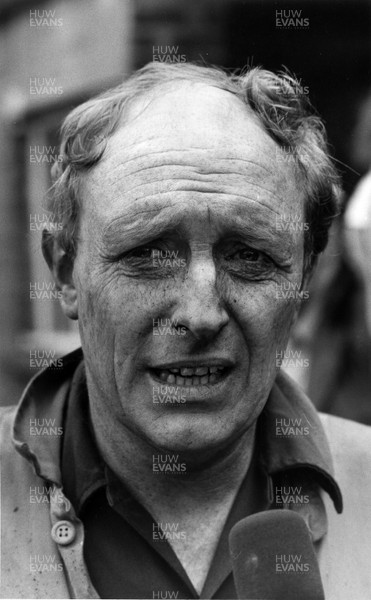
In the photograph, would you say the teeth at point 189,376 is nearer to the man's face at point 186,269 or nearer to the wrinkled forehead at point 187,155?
the man's face at point 186,269

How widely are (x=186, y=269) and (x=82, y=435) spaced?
18.1 inches

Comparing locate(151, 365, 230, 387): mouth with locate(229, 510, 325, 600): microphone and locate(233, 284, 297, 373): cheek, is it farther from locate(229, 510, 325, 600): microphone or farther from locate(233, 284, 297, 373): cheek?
locate(229, 510, 325, 600): microphone

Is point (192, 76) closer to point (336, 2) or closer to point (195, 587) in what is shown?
point (195, 587)

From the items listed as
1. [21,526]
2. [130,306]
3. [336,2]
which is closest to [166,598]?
[21,526]

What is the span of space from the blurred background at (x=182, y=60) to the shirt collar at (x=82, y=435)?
159cm

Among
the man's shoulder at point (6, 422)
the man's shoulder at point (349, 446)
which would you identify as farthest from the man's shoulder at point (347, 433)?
the man's shoulder at point (6, 422)

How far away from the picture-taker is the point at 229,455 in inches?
83.7

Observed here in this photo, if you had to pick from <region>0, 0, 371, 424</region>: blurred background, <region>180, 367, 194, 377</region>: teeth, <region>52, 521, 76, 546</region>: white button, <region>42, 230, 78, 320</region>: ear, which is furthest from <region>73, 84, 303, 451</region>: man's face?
<region>0, 0, 371, 424</region>: blurred background

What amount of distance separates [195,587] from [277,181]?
857 millimetres

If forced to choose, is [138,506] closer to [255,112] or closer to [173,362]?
[173,362]

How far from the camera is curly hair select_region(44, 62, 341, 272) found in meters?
2.10

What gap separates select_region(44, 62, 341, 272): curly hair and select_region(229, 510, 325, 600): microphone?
2.35 feet

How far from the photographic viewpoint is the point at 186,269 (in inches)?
75.9

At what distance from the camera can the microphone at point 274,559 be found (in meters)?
1.61
